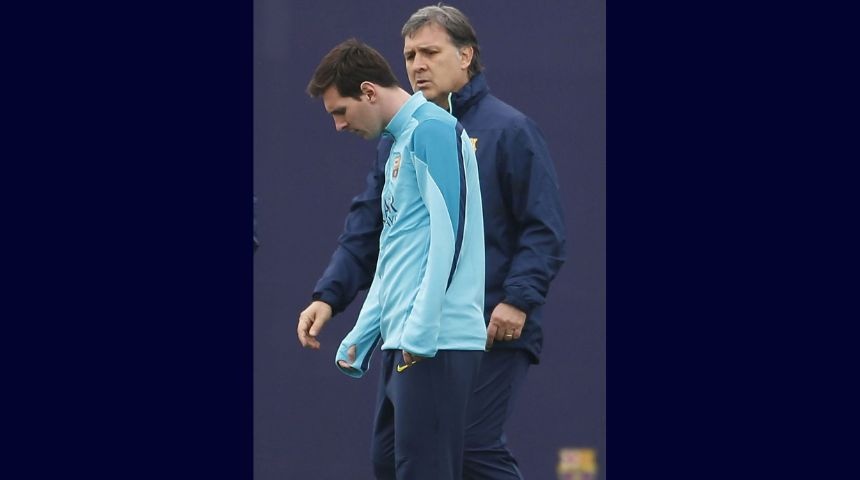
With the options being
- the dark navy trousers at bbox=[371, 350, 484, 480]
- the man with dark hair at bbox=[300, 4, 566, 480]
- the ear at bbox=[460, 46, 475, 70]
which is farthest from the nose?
the dark navy trousers at bbox=[371, 350, 484, 480]

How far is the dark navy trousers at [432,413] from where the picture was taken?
4234 millimetres

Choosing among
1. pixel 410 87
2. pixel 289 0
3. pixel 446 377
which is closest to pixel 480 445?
pixel 446 377

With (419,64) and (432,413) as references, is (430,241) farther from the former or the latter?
(419,64)

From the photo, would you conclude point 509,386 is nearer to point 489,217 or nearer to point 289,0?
point 489,217

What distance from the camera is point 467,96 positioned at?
5.00 meters

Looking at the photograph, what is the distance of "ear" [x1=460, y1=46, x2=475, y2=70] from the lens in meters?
5.01

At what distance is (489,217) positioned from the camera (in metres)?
4.87

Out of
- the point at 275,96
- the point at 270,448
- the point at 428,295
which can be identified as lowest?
the point at 270,448

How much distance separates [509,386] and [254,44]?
139 centimetres

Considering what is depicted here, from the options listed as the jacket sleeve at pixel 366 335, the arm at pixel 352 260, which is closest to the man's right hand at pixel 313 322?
the arm at pixel 352 260

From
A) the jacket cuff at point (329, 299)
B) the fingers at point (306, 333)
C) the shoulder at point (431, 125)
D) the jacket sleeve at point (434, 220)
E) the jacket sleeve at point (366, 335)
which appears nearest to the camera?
the jacket sleeve at point (434, 220)

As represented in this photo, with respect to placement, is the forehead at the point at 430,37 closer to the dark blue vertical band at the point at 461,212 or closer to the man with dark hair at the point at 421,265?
the man with dark hair at the point at 421,265

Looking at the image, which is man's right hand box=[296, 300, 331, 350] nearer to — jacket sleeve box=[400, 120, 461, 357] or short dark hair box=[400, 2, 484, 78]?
jacket sleeve box=[400, 120, 461, 357]

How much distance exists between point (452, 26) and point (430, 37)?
0.08 m
